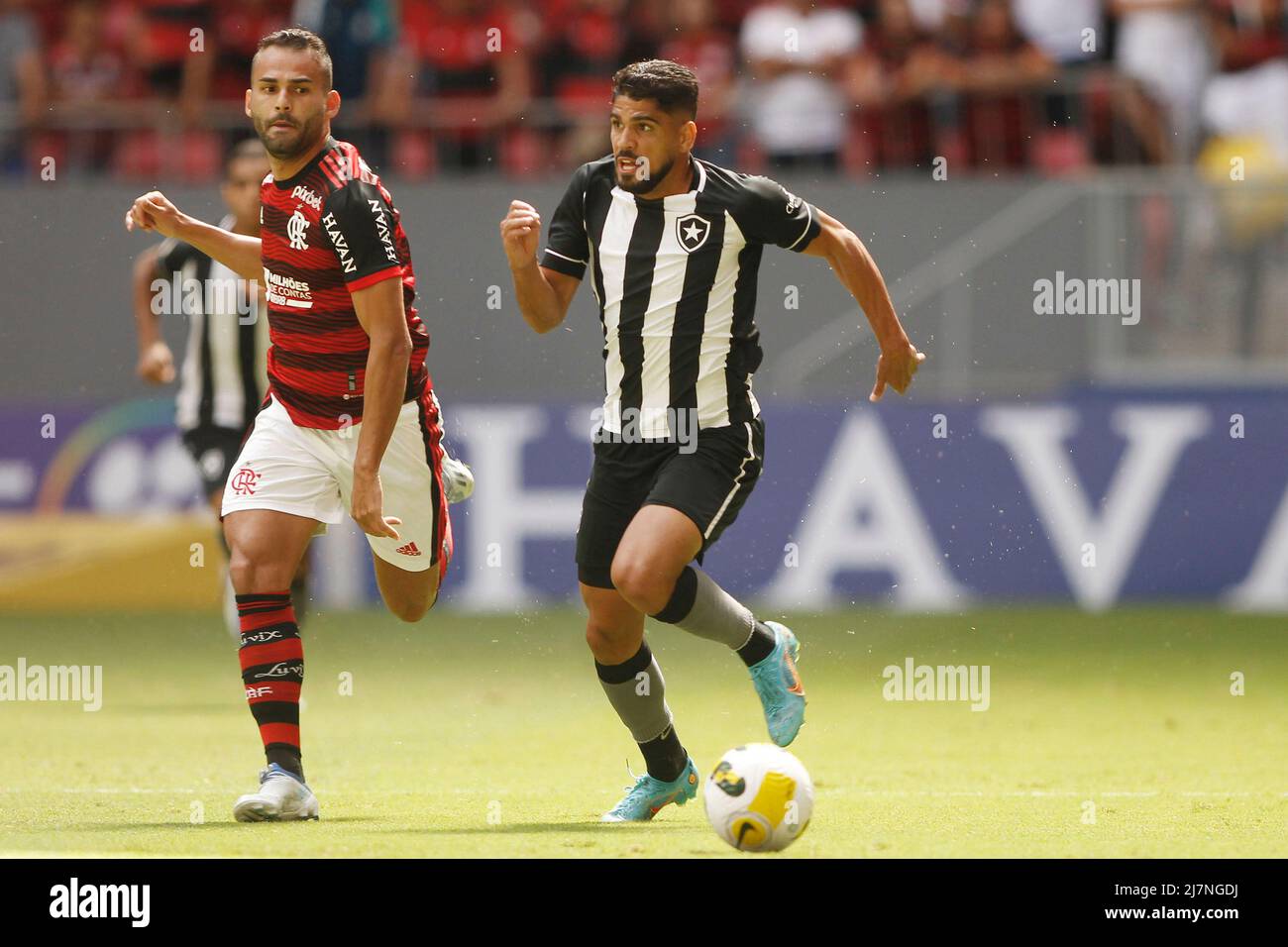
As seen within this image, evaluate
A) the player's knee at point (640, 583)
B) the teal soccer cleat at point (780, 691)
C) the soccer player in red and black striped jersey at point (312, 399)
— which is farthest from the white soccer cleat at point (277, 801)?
the teal soccer cleat at point (780, 691)

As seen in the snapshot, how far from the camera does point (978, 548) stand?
510 inches

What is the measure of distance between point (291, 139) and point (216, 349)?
4.03m

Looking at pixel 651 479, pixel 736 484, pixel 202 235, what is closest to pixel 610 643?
pixel 651 479

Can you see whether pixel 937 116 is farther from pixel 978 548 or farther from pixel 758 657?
pixel 758 657

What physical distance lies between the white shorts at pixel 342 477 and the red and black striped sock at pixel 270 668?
0.33 metres

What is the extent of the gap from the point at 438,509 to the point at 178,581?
6.72 meters

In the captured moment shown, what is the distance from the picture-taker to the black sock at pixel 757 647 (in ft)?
21.7

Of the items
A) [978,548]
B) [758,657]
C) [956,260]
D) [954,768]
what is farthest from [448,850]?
[956,260]

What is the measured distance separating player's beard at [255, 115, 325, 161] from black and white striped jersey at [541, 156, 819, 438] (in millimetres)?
983

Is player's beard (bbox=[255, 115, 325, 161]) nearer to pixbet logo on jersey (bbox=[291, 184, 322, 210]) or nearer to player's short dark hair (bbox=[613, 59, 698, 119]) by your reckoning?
pixbet logo on jersey (bbox=[291, 184, 322, 210])

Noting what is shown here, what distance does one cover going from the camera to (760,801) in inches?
226

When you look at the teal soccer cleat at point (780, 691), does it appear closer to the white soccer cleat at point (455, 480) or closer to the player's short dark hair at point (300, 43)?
the white soccer cleat at point (455, 480)

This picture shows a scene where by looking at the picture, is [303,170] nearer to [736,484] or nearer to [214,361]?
[736,484]

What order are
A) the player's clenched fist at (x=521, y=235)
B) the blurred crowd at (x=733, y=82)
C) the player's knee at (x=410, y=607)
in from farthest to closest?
1. the blurred crowd at (x=733, y=82)
2. the player's knee at (x=410, y=607)
3. the player's clenched fist at (x=521, y=235)
